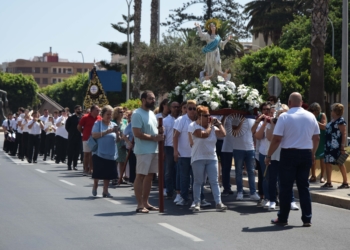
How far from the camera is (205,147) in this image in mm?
12672

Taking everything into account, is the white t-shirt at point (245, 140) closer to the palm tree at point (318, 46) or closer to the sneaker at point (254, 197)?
the sneaker at point (254, 197)

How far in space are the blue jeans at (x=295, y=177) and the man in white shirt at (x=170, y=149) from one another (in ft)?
13.6

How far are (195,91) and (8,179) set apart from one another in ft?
23.4

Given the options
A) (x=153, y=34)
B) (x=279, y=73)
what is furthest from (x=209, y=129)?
(x=279, y=73)

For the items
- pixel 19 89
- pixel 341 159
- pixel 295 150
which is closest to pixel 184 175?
pixel 295 150

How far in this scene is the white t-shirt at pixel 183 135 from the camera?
13.5 meters

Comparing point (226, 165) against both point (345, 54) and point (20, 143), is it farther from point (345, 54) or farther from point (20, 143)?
point (20, 143)

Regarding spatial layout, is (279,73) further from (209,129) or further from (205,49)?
(209,129)

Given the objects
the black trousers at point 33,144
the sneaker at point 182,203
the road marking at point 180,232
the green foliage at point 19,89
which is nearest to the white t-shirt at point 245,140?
the sneaker at point 182,203

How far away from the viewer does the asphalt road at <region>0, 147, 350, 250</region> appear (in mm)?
9469

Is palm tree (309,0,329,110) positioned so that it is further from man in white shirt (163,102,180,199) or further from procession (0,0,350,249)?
man in white shirt (163,102,180,199)

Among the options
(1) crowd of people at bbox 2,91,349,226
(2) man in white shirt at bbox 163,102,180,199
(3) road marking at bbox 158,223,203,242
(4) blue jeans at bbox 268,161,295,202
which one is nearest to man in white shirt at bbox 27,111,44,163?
(1) crowd of people at bbox 2,91,349,226

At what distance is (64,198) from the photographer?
14781mm

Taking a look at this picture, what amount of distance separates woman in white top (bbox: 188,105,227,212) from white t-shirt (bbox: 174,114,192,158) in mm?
790
